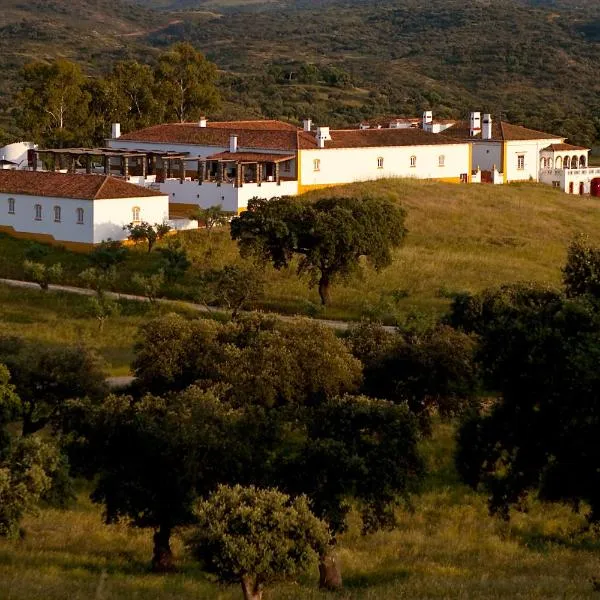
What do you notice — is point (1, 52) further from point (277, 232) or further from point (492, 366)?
point (492, 366)

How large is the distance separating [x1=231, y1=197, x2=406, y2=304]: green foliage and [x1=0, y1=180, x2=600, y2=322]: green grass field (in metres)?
1.10

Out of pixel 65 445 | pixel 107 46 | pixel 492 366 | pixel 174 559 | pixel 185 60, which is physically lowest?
pixel 174 559

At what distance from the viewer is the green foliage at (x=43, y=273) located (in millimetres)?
42594

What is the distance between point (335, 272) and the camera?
4241cm

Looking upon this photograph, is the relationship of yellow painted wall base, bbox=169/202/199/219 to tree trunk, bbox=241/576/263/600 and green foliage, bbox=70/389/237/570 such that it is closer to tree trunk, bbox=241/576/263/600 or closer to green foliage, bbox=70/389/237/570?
green foliage, bbox=70/389/237/570

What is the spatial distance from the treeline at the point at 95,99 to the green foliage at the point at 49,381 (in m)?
38.8

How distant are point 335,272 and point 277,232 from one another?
2469 millimetres

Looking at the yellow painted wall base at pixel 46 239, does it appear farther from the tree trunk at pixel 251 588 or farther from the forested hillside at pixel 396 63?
the forested hillside at pixel 396 63

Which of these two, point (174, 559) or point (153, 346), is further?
point (153, 346)

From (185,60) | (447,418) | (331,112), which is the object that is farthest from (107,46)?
(447,418)

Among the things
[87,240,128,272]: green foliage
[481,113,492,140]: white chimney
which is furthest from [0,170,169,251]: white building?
[481,113,492,140]: white chimney

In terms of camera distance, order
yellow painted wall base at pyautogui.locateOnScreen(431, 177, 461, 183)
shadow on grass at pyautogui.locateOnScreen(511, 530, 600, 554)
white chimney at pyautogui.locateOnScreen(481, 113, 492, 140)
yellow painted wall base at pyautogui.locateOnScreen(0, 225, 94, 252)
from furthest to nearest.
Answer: white chimney at pyautogui.locateOnScreen(481, 113, 492, 140)
yellow painted wall base at pyautogui.locateOnScreen(431, 177, 461, 183)
yellow painted wall base at pyautogui.locateOnScreen(0, 225, 94, 252)
shadow on grass at pyautogui.locateOnScreen(511, 530, 600, 554)

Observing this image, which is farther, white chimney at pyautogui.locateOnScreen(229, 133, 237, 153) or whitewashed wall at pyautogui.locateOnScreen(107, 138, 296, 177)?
white chimney at pyautogui.locateOnScreen(229, 133, 237, 153)

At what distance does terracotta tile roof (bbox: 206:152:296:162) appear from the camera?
2090 inches
